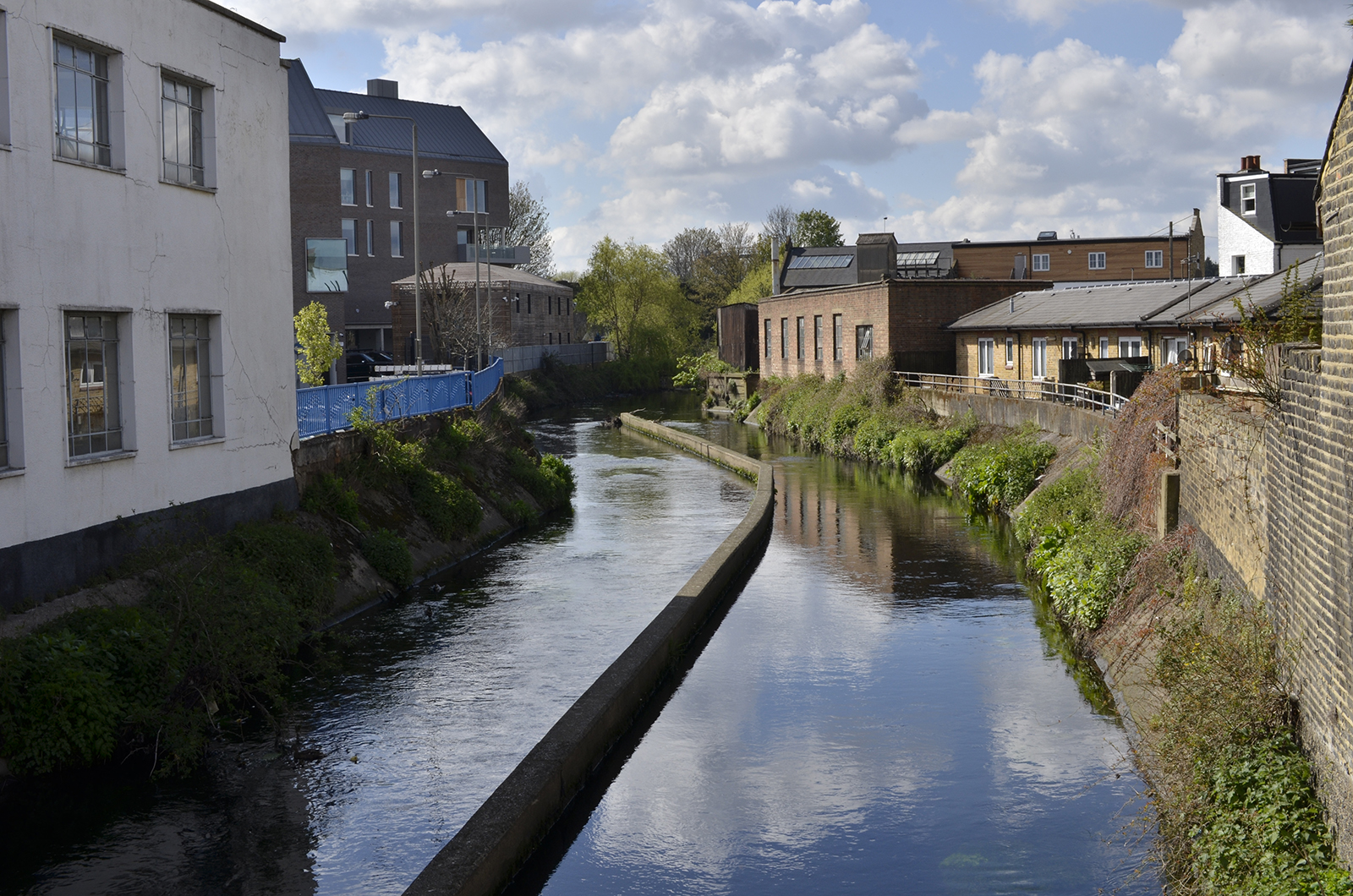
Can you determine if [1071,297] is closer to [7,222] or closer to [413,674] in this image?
[413,674]

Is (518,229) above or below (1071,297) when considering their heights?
above

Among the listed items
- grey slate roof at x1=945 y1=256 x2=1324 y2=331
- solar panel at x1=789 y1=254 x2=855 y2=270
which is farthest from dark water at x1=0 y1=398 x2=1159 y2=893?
solar panel at x1=789 y1=254 x2=855 y2=270

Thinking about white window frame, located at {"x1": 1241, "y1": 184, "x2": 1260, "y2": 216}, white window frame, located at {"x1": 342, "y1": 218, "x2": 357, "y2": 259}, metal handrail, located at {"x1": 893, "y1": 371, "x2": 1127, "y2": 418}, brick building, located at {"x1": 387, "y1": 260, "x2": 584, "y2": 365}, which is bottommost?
metal handrail, located at {"x1": 893, "y1": 371, "x2": 1127, "y2": 418}

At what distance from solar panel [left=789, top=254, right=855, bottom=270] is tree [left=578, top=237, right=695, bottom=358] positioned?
1199 cm

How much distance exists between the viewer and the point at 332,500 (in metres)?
18.6

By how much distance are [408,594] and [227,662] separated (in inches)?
269

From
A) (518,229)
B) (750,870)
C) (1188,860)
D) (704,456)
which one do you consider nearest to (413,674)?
(750,870)

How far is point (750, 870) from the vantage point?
364 inches

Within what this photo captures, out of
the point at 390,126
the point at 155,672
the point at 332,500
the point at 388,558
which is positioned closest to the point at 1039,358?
the point at 388,558

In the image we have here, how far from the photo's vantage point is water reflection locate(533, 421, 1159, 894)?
30.6ft

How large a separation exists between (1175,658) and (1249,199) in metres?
43.1

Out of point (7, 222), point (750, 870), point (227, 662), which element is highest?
point (7, 222)

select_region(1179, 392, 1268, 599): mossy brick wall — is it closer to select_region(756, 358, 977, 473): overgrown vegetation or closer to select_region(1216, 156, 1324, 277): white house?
select_region(756, 358, 977, 473): overgrown vegetation

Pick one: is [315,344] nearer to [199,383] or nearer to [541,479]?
[541,479]
